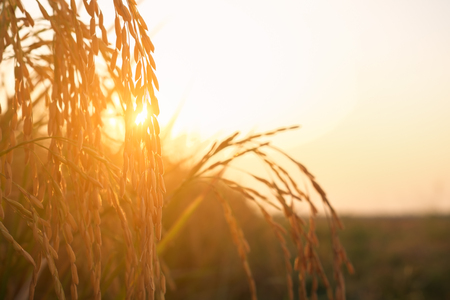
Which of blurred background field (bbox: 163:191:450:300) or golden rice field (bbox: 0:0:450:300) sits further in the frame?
blurred background field (bbox: 163:191:450:300)

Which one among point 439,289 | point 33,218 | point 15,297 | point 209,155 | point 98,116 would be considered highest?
point 98,116

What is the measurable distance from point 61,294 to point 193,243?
272 cm

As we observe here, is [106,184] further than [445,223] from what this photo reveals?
No

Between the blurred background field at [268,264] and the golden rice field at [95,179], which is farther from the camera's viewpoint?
the blurred background field at [268,264]

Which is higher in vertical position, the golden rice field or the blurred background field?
the golden rice field

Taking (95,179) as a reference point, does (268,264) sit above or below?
below

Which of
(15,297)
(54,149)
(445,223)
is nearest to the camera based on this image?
(54,149)

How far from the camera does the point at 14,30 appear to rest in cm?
89

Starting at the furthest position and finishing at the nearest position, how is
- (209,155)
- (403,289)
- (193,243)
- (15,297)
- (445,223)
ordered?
(445,223) < (403,289) < (193,243) < (15,297) < (209,155)

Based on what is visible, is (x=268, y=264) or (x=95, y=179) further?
(x=268, y=264)

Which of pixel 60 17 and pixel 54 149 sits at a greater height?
pixel 60 17

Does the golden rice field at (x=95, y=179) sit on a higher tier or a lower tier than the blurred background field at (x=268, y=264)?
higher

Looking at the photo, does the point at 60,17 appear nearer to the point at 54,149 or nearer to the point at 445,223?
the point at 54,149

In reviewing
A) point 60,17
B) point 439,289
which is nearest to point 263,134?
A: point 60,17
